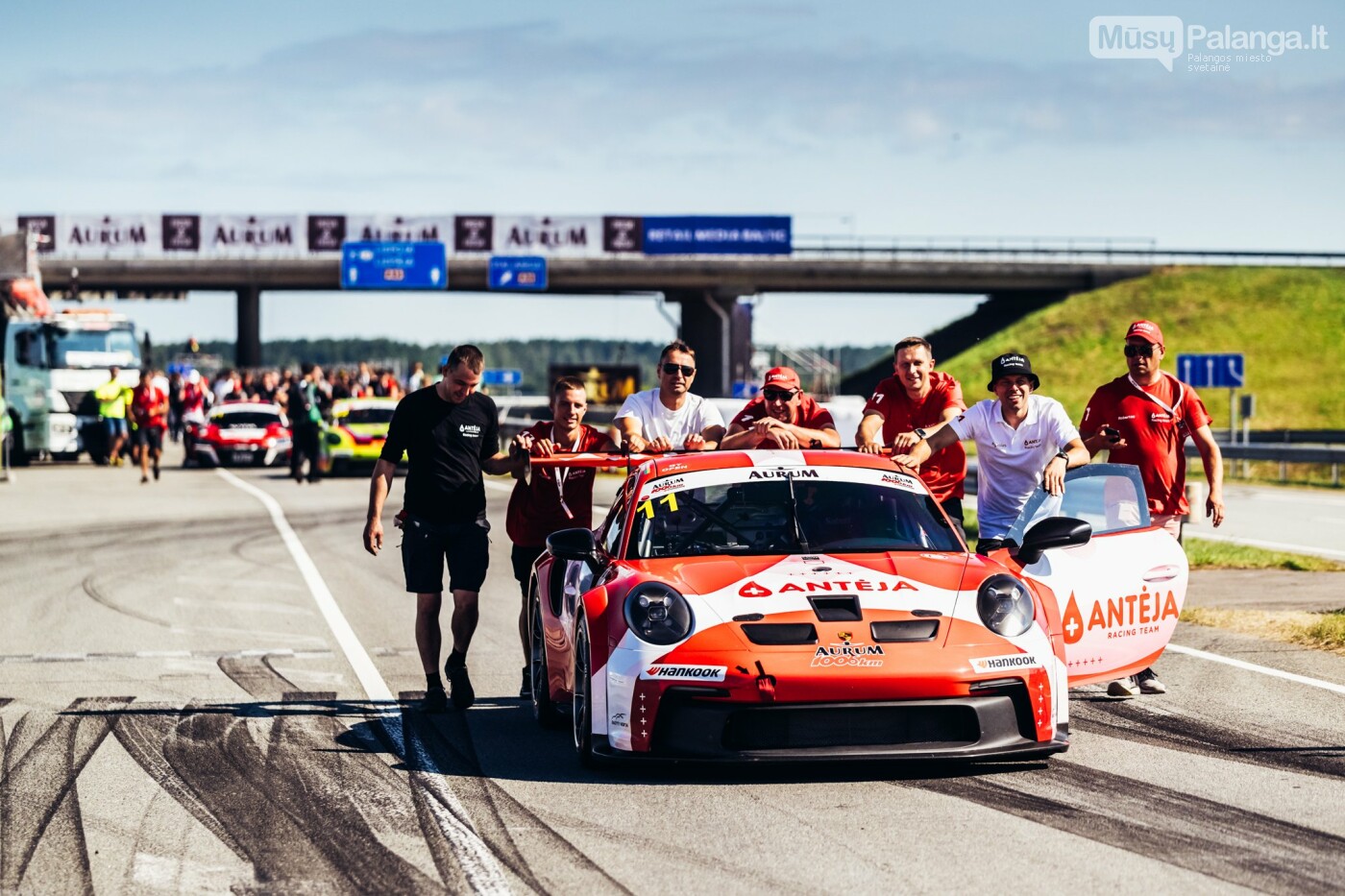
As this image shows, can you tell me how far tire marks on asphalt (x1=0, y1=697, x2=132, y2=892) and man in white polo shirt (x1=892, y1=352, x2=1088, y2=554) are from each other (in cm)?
395

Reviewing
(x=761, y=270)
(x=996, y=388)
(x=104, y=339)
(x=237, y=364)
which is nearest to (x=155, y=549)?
(x=996, y=388)

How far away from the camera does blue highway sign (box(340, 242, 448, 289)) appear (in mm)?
65312

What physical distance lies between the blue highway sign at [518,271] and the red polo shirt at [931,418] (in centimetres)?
5813

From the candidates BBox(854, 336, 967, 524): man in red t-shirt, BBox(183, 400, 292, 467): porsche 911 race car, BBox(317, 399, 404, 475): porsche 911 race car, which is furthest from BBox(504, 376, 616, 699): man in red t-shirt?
BBox(183, 400, 292, 467): porsche 911 race car

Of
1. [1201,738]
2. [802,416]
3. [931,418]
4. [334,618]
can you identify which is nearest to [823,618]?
[1201,738]

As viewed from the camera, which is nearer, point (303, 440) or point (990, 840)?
point (990, 840)

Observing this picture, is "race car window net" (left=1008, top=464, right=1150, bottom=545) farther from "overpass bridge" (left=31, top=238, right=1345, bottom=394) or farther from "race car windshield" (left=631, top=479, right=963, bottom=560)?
"overpass bridge" (left=31, top=238, right=1345, bottom=394)

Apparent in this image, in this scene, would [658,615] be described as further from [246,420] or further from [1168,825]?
[246,420]

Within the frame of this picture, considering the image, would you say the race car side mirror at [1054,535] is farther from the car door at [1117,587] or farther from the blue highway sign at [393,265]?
the blue highway sign at [393,265]

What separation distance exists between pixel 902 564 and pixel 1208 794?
1.47 meters

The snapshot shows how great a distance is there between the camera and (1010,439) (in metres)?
9.26

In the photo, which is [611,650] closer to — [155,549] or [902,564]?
[902,564]

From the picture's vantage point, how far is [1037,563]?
26.8 feet

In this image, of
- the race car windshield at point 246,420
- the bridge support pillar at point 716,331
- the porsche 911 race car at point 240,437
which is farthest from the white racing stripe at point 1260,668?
the bridge support pillar at point 716,331
